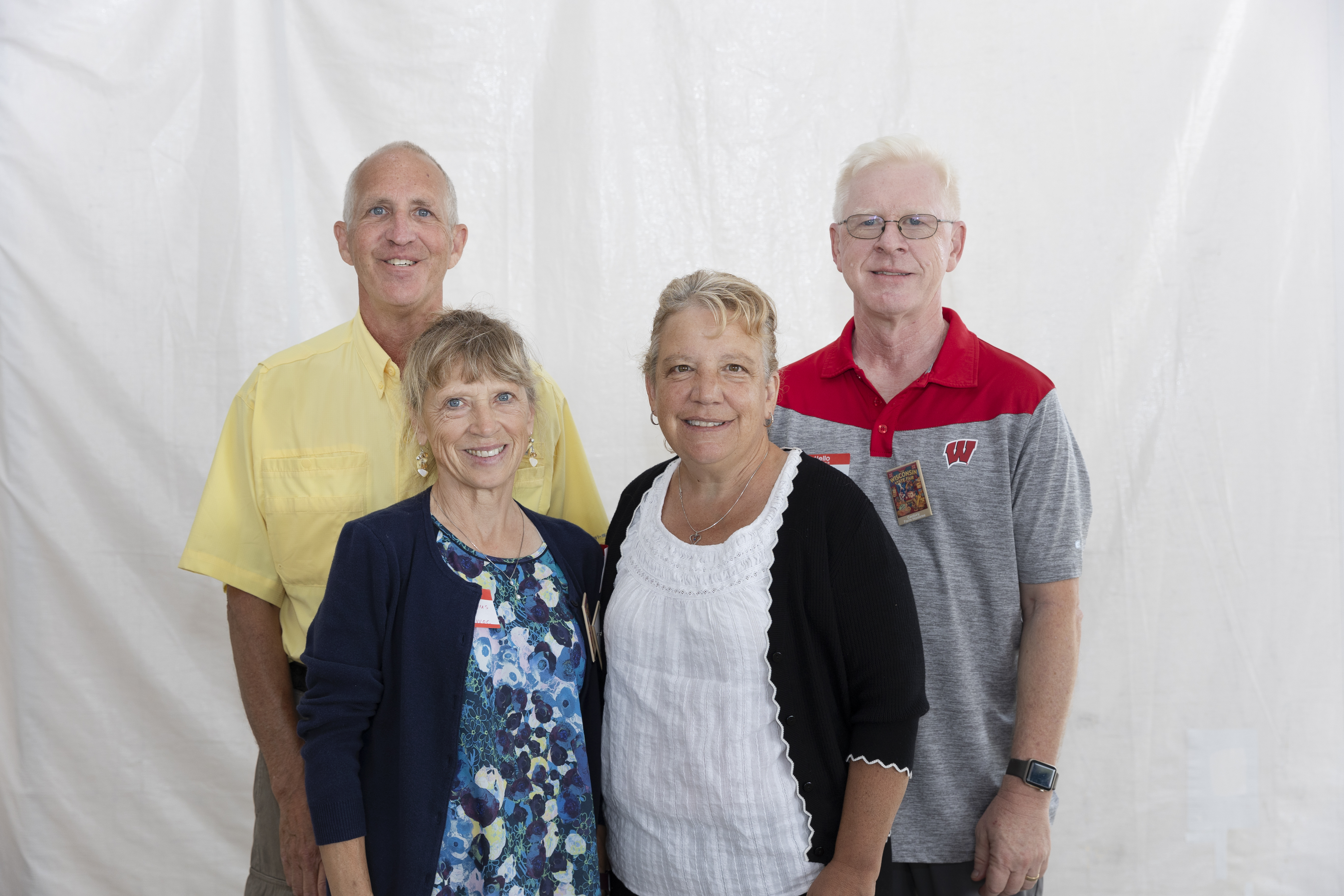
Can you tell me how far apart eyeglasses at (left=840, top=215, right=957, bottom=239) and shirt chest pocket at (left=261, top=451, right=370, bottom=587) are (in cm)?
106

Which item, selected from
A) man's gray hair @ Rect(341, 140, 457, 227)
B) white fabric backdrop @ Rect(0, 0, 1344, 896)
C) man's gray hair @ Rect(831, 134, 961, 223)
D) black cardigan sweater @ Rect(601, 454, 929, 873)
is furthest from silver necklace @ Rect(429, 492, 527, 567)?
white fabric backdrop @ Rect(0, 0, 1344, 896)

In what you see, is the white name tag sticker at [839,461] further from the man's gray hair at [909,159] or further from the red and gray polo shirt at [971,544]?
the man's gray hair at [909,159]

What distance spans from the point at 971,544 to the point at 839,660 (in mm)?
415

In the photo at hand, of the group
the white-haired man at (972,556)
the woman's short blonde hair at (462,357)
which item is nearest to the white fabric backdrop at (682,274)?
the white-haired man at (972,556)

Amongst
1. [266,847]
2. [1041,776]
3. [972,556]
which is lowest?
[266,847]

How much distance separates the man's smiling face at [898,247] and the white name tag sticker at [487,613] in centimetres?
89

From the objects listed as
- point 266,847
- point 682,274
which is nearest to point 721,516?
point 266,847

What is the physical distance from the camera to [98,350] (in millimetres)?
2717

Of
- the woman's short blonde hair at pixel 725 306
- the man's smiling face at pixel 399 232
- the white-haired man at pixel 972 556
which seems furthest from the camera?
the man's smiling face at pixel 399 232

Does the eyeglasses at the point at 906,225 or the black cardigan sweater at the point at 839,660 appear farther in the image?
the eyeglasses at the point at 906,225

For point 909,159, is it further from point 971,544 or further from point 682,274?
point 682,274

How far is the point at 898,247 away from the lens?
1.74 meters

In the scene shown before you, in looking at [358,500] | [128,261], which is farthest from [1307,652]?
[128,261]

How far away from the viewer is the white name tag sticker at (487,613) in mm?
1484
